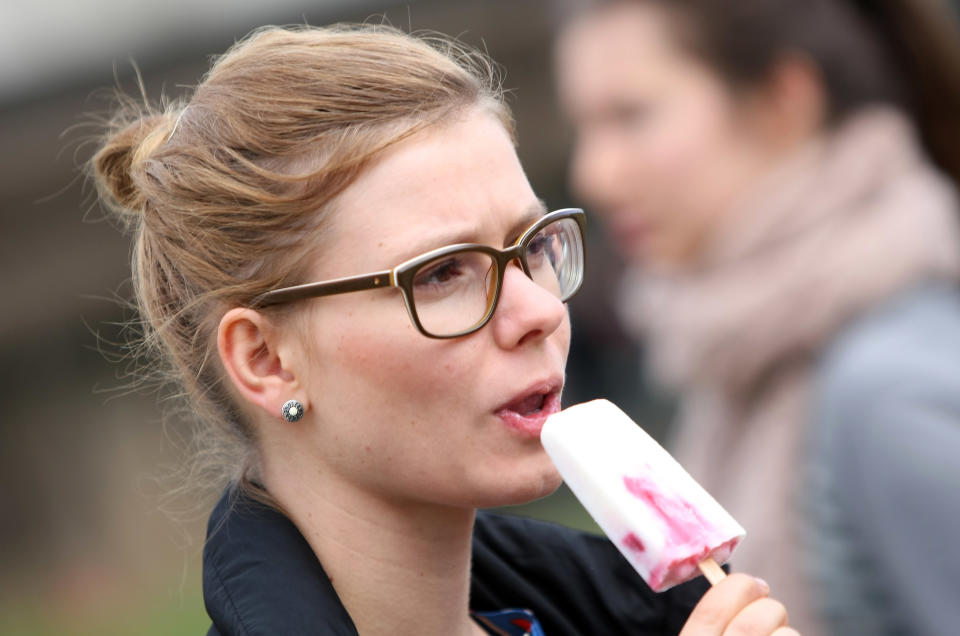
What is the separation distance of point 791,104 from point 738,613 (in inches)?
98.2

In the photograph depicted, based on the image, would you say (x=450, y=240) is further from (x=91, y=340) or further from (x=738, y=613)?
(x=91, y=340)

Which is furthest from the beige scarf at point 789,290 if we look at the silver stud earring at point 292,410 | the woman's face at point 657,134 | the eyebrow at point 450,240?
the silver stud earring at point 292,410

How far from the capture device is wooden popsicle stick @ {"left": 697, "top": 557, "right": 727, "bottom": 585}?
1.93m

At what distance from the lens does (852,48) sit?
12.8 feet

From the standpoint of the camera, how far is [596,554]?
8.45ft

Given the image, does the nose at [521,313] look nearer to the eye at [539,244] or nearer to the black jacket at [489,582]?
the eye at [539,244]

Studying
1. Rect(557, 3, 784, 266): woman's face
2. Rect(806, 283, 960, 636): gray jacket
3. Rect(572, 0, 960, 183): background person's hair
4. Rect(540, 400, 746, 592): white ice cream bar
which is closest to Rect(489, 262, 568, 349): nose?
Answer: Rect(540, 400, 746, 592): white ice cream bar

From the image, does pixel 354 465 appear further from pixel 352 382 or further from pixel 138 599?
pixel 138 599

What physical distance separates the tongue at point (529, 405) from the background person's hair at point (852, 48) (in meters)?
2.27

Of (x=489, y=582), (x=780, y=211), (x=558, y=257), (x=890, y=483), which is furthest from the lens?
(x=780, y=211)

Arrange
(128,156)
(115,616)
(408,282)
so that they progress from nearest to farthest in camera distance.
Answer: (408,282), (128,156), (115,616)

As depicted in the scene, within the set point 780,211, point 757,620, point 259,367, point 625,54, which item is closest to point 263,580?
point 259,367

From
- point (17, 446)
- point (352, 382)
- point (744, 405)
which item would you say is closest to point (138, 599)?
point (17, 446)

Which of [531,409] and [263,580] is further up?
[531,409]
